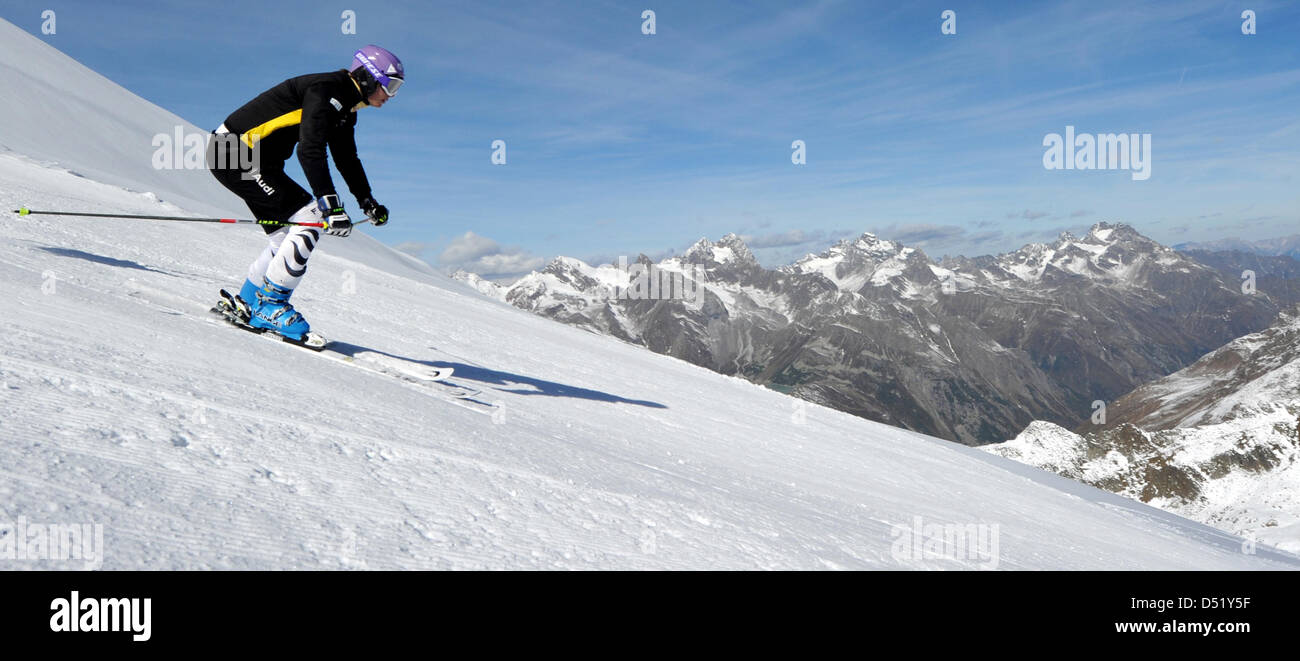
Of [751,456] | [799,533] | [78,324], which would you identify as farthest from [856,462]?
[78,324]

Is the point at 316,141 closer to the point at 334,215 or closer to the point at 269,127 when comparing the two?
the point at 334,215

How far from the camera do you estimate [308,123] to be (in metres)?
8.56

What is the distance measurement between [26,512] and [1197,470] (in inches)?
8187

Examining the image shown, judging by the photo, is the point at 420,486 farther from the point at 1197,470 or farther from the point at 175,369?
the point at 1197,470

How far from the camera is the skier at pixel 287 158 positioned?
28.5 ft

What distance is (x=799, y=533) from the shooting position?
20.5 feet

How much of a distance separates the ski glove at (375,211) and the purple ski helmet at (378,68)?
1600 millimetres

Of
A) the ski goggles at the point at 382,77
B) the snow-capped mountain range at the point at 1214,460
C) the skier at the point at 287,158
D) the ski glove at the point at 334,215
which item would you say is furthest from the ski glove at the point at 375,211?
the snow-capped mountain range at the point at 1214,460

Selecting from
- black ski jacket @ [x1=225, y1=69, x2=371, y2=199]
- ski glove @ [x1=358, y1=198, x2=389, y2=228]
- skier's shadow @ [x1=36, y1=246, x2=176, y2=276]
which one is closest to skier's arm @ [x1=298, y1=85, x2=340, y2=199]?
black ski jacket @ [x1=225, y1=69, x2=371, y2=199]

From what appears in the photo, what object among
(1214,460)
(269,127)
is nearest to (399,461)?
(269,127)

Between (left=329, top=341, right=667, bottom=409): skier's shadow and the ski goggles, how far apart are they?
354cm

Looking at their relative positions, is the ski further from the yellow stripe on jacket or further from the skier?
the yellow stripe on jacket

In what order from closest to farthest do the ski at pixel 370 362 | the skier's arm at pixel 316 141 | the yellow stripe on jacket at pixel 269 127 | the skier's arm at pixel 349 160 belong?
the skier's arm at pixel 316 141, the ski at pixel 370 362, the yellow stripe on jacket at pixel 269 127, the skier's arm at pixel 349 160

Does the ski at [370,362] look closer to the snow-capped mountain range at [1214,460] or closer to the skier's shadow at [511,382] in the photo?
the skier's shadow at [511,382]
